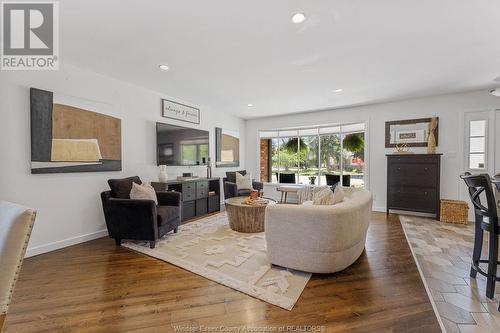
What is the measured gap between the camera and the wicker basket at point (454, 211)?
4.21 meters

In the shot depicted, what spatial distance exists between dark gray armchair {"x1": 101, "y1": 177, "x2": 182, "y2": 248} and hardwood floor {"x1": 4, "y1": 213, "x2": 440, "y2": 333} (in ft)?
1.30

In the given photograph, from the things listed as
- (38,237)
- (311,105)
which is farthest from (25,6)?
(311,105)

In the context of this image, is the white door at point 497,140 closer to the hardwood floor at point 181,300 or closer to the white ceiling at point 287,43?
the white ceiling at point 287,43

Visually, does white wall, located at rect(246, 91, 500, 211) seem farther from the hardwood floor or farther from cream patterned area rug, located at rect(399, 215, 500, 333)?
the hardwood floor

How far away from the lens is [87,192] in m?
3.37

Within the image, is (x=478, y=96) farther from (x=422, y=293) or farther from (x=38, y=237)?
(x=38, y=237)

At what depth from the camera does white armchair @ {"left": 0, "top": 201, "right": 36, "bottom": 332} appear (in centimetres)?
101

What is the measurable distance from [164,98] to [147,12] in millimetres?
2615

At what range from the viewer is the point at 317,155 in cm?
641

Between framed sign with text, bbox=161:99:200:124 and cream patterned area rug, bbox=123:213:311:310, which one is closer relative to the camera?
cream patterned area rug, bbox=123:213:311:310

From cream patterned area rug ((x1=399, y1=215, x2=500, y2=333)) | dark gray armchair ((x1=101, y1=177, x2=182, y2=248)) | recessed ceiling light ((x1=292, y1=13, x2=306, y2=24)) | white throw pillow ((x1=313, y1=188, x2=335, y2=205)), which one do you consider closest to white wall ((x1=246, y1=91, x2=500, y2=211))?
cream patterned area rug ((x1=399, y1=215, x2=500, y2=333))

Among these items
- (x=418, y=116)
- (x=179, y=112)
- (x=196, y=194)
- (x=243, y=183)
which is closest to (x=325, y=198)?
(x=196, y=194)

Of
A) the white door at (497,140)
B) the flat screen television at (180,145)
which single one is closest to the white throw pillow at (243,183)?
the flat screen television at (180,145)

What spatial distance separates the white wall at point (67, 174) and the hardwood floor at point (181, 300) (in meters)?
0.57
